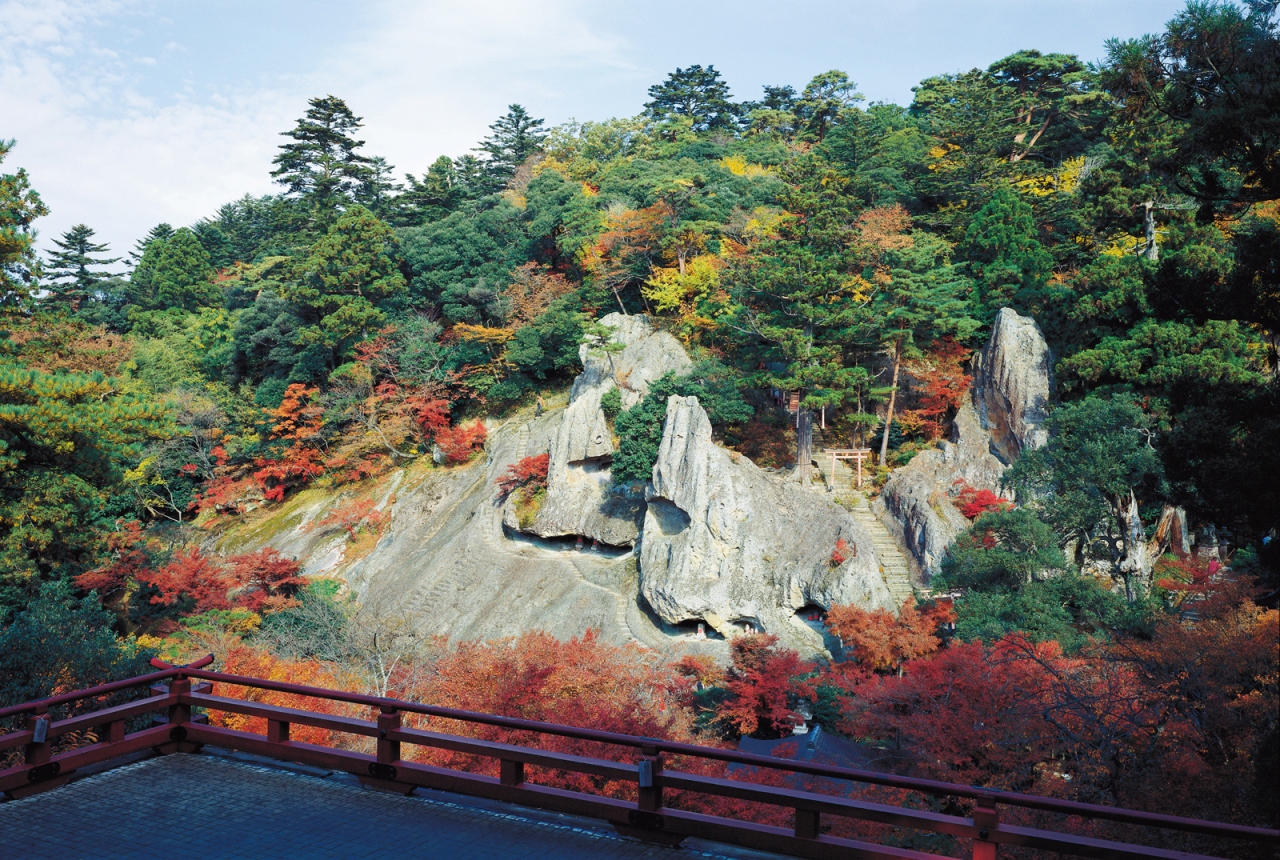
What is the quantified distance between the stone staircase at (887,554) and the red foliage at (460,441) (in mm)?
12994

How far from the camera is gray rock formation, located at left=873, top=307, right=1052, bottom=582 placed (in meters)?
19.6

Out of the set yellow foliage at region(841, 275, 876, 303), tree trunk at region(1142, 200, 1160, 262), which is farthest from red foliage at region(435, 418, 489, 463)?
tree trunk at region(1142, 200, 1160, 262)

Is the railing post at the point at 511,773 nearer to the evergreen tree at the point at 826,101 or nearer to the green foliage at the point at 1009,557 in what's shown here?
the green foliage at the point at 1009,557

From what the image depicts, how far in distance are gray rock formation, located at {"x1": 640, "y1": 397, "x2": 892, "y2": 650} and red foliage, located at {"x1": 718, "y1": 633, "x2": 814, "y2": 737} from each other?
2.89m

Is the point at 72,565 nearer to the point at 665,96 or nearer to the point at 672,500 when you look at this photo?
the point at 672,500

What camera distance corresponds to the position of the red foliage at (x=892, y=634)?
14.8 m

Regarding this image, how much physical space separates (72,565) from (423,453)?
13125 millimetres

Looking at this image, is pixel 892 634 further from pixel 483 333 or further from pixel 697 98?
pixel 697 98

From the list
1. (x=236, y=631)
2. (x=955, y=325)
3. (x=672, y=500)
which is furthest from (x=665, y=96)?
(x=236, y=631)

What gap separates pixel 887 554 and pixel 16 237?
18.9 meters

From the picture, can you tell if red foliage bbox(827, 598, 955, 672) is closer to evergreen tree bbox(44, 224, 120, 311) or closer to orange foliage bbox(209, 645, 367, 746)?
orange foliage bbox(209, 645, 367, 746)

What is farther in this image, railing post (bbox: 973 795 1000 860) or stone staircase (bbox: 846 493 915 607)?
stone staircase (bbox: 846 493 915 607)

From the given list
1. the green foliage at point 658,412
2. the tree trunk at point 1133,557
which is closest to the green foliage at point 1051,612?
the tree trunk at point 1133,557

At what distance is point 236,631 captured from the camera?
19.4m
